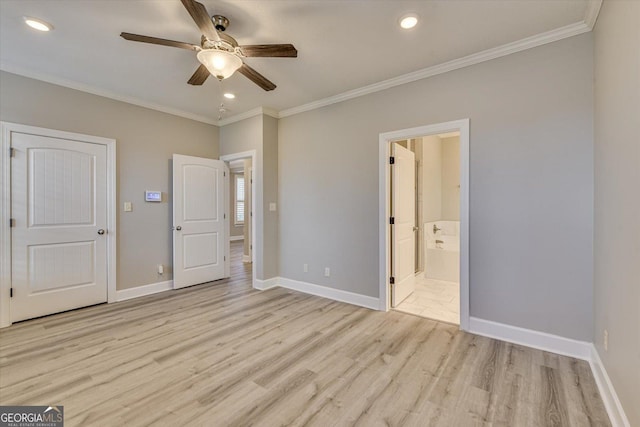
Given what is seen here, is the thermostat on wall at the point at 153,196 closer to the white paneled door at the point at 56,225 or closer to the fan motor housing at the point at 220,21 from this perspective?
the white paneled door at the point at 56,225

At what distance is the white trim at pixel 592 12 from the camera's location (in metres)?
1.97

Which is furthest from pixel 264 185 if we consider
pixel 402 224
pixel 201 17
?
pixel 201 17

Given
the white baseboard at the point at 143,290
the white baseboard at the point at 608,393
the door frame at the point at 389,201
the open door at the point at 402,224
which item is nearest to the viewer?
the white baseboard at the point at 608,393

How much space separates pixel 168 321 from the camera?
121 inches

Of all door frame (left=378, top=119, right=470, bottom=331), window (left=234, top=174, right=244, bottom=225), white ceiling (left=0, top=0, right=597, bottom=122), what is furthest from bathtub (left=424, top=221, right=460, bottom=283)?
window (left=234, top=174, right=244, bottom=225)

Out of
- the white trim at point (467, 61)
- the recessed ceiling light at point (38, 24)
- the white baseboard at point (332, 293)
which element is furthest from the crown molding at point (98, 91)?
the white baseboard at point (332, 293)

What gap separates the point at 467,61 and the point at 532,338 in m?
2.63

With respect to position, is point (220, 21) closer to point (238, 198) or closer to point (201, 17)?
point (201, 17)

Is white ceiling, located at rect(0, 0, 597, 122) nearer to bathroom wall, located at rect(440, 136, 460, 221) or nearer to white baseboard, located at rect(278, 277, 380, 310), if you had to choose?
white baseboard, located at rect(278, 277, 380, 310)

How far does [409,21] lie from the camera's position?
2.21m

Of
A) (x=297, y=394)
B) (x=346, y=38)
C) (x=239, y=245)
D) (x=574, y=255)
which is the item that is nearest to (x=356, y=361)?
(x=297, y=394)

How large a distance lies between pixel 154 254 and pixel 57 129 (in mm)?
1892

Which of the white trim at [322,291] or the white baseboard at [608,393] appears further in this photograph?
the white trim at [322,291]

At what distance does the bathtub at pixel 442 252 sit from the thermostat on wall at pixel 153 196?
4361mm
